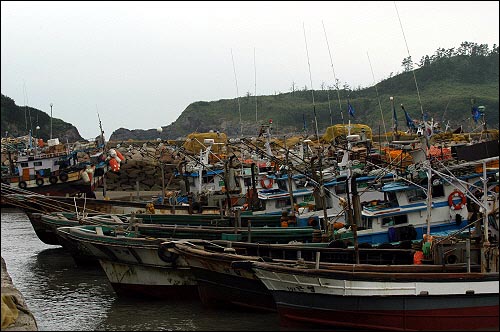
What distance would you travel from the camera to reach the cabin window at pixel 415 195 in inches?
725

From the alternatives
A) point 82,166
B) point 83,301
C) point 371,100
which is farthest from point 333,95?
point 83,301

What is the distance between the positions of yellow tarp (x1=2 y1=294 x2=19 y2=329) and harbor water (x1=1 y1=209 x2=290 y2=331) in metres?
2.03

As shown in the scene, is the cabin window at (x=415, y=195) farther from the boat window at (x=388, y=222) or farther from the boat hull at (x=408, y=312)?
the boat hull at (x=408, y=312)

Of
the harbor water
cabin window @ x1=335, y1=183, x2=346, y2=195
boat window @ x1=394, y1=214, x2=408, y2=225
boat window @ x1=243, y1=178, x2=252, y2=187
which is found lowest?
the harbor water

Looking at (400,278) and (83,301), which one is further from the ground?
(400,278)

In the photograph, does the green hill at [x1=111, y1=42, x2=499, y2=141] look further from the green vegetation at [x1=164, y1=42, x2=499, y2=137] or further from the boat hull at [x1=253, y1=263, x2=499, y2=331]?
the boat hull at [x1=253, y1=263, x2=499, y2=331]

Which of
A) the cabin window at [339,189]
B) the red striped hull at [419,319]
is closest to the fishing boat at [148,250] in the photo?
the cabin window at [339,189]

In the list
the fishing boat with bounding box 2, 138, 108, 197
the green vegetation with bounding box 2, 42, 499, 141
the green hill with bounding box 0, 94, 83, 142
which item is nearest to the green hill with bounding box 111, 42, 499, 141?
the green vegetation with bounding box 2, 42, 499, 141

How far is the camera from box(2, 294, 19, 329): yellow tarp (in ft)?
38.1

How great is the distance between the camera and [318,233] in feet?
58.7

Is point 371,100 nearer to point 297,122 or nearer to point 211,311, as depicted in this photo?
point 297,122

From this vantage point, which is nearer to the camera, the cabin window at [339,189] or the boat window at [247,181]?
the cabin window at [339,189]

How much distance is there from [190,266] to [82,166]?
31.0 meters

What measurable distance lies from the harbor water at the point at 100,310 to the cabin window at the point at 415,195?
5.30 m
